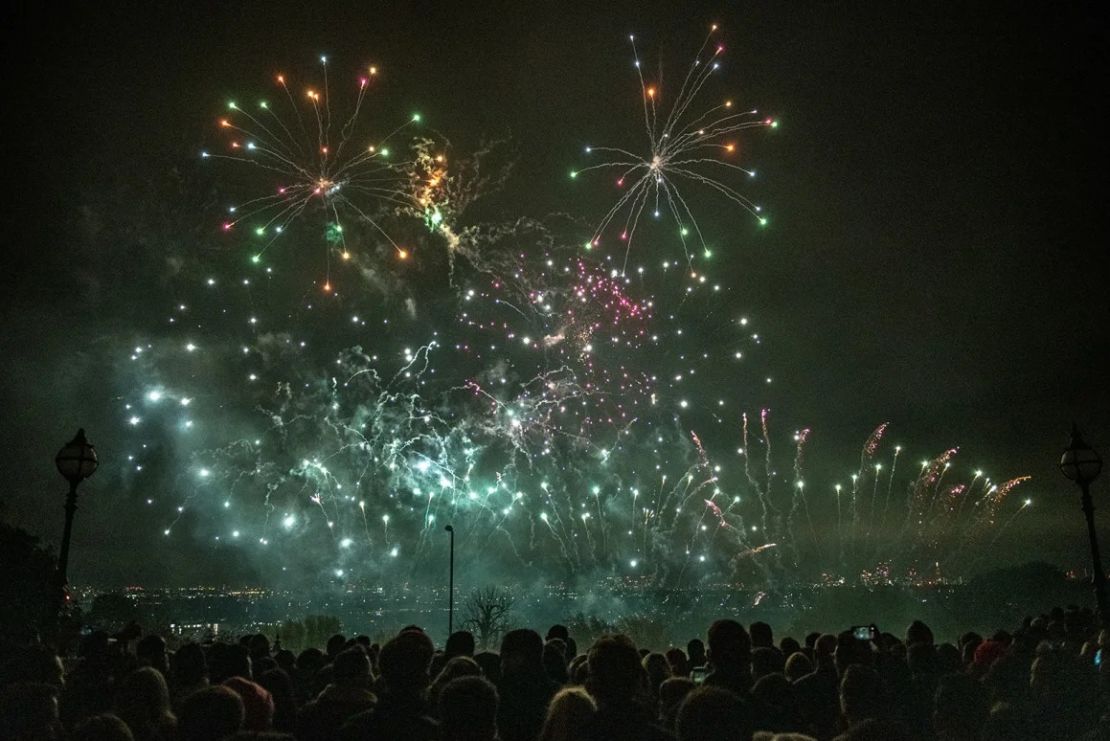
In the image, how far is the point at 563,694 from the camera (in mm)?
4234

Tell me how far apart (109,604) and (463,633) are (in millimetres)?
64317

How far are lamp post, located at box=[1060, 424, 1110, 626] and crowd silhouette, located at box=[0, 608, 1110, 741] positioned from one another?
4361 mm

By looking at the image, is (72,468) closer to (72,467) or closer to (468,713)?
(72,467)

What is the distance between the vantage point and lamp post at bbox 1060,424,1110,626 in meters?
13.9

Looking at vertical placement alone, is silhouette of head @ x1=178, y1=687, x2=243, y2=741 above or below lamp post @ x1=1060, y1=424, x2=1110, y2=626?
below

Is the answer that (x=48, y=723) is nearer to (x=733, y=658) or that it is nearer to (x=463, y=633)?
(x=463, y=633)

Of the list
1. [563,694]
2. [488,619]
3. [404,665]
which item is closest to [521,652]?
[404,665]

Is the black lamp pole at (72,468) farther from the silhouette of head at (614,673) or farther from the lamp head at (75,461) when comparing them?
the silhouette of head at (614,673)

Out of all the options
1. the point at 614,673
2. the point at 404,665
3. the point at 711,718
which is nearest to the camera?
the point at 711,718

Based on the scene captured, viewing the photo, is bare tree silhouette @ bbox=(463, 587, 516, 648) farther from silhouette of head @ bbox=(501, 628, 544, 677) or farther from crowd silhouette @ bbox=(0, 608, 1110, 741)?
silhouette of head @ bbox=(501, 628, 544, 677)

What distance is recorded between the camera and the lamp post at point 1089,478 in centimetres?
1394

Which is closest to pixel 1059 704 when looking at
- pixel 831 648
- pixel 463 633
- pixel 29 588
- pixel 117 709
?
pixel 831 648

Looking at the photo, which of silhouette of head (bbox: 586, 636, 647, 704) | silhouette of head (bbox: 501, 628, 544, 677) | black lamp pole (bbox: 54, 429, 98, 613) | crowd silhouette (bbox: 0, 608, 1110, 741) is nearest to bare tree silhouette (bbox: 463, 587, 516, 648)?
black lamp pole (bbox: 54, 429, 98, 613)

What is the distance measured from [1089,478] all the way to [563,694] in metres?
13.6
